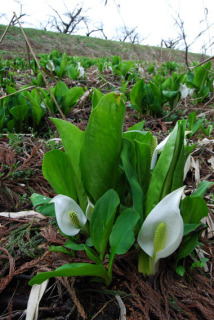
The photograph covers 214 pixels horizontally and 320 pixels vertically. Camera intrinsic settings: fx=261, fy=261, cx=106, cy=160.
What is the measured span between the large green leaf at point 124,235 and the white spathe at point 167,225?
41 mm

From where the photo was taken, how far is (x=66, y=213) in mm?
762

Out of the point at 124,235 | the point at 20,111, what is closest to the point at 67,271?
the point at 124,235

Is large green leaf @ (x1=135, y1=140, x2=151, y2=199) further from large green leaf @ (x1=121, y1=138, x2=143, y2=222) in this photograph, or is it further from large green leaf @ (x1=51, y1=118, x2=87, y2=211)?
large green leaf @ (x1=51, y1=118, x2=87, y2=211)

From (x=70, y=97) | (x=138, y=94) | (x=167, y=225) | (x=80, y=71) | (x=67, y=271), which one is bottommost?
(x=67, y=271)

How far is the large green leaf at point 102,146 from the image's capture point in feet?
2.23

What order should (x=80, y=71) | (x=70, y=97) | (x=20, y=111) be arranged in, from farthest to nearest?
(x=80, y=71), (x=70, y=97), (x=20, y=111)

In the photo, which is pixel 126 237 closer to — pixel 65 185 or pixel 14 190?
pixel 65 185

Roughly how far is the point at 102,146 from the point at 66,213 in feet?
0.73

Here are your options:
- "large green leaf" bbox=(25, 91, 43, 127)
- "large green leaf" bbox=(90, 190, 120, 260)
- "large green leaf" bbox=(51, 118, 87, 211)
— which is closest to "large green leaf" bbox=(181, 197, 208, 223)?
"large green leaf" bbox=(90, 190, 120, 260)

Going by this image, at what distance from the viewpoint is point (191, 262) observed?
0.83m

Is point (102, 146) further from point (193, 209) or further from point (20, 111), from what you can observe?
point (20, 111)

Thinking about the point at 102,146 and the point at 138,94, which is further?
the point at 138,94

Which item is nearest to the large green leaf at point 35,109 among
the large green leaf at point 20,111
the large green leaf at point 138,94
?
the large green leaf at point 20,111

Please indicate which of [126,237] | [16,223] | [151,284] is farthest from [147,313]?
[16,223]
